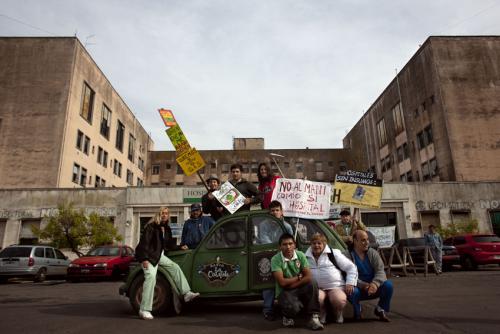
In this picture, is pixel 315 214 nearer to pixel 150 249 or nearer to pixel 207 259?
pixel 207 259

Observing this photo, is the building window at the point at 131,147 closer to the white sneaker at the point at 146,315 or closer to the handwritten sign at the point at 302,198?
the handwritten sign at the point at 302,198

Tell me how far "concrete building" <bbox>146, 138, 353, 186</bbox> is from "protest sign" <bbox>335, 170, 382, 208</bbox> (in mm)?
42793

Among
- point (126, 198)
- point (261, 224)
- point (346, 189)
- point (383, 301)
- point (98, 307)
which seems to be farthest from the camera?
point (126, 198)

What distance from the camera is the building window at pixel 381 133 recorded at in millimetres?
44000

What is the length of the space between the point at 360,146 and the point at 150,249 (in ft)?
163

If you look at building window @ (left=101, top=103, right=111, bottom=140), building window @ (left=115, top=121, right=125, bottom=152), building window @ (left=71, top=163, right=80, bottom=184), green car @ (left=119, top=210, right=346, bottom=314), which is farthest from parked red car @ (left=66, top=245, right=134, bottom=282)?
building window @ (left=115, top=121, right=125, bottom=152)

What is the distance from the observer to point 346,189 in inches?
387

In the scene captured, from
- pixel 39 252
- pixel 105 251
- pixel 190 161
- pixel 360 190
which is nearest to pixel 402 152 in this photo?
pixel 360 190

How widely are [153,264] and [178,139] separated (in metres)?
4.03

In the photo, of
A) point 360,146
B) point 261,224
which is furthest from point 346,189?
point 360,146

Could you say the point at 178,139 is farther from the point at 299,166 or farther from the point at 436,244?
the point at 299,166

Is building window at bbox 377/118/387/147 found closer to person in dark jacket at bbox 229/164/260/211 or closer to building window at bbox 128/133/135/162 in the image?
building window at bbox 128/133/135/162

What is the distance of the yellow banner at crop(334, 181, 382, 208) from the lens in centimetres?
967

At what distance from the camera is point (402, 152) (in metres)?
39.8
